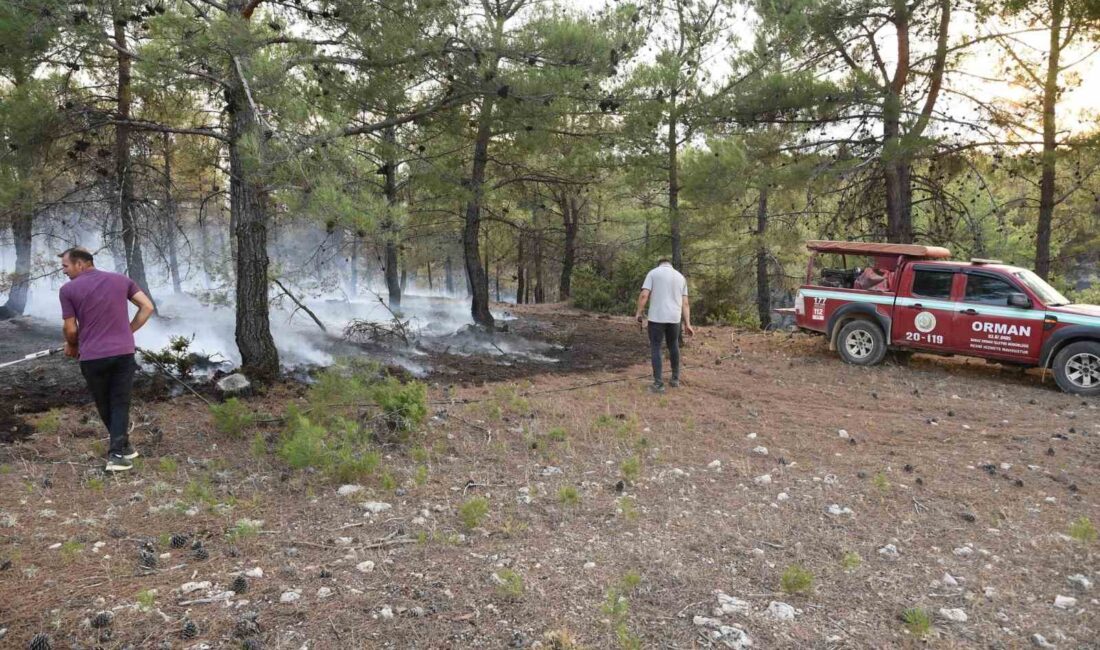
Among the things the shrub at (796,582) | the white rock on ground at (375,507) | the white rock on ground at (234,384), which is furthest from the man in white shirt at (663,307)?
the shrub at (796,582)

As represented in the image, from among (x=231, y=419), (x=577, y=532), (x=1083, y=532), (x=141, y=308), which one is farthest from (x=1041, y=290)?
(x=141, y=308)

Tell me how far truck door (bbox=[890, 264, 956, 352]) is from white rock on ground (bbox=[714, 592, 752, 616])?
8583 mm

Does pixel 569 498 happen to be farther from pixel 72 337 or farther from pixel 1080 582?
pixel 72 337

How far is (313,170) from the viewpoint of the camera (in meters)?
6.44

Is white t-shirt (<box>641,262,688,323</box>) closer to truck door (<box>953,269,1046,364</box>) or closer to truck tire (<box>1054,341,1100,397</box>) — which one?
truck door (<box>953,269,1046,364</box>)

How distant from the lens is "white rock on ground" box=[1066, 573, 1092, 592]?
382cm

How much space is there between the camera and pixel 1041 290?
981 cm

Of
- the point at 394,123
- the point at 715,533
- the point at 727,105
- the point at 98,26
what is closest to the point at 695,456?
the point at 715,533

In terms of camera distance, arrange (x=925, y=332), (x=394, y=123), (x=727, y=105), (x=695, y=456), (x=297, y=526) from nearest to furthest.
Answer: (x=297, y=526) → (x=695, y=456) → (x=394, y=123) → (x=925, y=332) → (x=727, y=105)

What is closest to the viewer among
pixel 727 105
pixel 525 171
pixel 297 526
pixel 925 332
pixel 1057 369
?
pixel 297 526

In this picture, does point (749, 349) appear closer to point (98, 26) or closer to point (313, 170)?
point (313, 170)

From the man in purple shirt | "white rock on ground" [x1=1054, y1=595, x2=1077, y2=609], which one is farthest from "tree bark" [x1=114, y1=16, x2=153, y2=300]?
"white rock on ground" [x1=1054, y1=595, x2=1077, y2=609]

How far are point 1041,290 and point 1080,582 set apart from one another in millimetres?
7611

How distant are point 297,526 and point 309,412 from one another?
2.34 m
